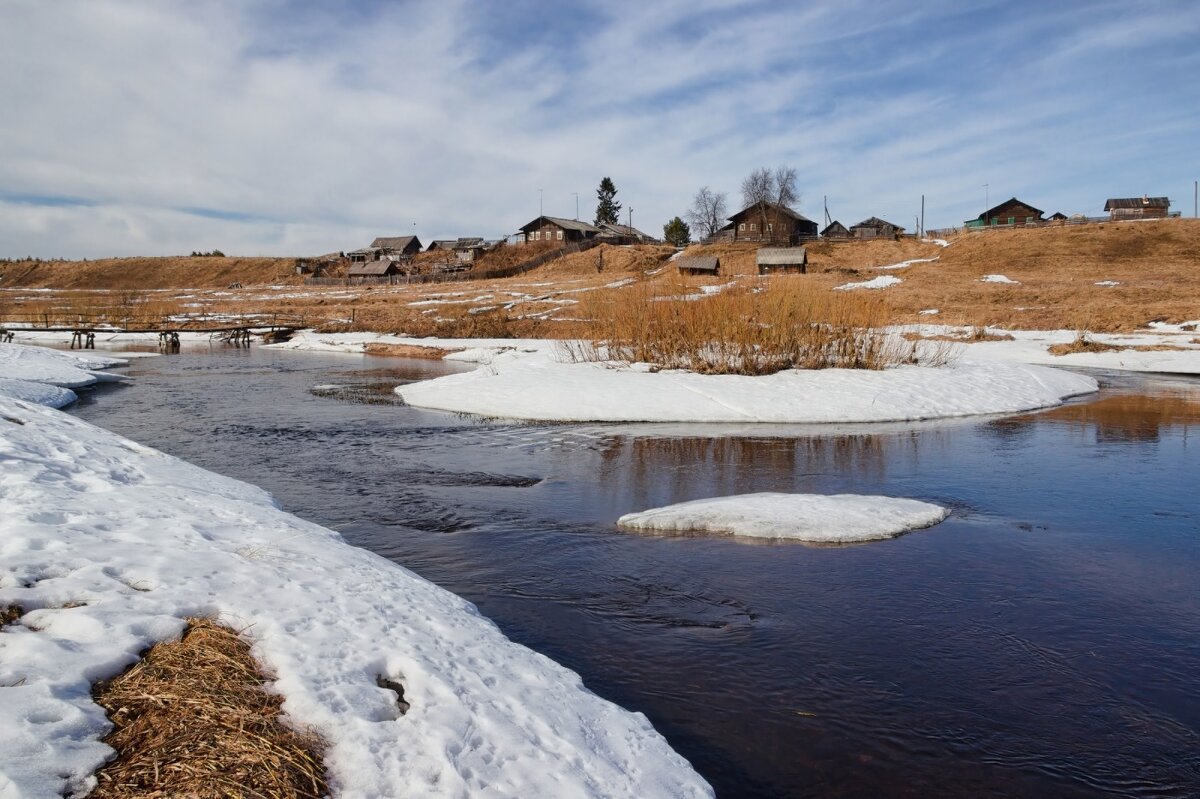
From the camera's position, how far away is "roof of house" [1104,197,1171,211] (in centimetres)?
8044

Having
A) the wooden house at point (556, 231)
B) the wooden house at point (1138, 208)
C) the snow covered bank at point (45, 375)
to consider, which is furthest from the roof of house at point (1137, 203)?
the snow covered bank at point (45, 375)

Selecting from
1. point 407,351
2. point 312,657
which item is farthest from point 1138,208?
point 312,657

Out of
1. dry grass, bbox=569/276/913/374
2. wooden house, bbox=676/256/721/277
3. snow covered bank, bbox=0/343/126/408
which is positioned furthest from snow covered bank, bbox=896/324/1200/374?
wooden house, bbox=676/256/721/277

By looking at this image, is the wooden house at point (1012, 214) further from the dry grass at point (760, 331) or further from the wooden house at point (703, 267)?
the dry grass at point (760, 331)

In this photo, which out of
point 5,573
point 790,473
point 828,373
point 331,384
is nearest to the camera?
point 5,573

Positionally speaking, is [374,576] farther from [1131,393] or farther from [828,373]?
[1131,393]

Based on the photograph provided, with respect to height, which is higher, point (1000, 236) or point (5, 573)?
point (1000, 236)

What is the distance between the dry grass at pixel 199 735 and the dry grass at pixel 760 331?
57.7 ft

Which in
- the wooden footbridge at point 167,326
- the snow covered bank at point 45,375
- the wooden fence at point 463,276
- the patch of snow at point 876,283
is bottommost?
the snow covered bank at point 45,375

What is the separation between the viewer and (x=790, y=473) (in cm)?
Result: 1208

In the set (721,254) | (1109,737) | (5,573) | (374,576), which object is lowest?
(1109,737)

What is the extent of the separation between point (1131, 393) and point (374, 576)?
21496 mm

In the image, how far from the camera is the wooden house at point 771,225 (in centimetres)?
8500

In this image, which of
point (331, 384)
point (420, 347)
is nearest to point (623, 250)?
point (420, 347)
